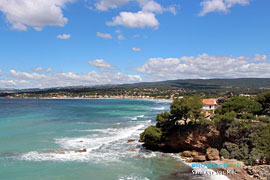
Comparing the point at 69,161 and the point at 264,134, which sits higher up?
the point at 264,134

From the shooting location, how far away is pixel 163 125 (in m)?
27.8

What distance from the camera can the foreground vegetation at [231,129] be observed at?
21367 mm

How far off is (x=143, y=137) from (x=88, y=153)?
711 cm

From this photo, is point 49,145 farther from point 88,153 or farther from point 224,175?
point 224,175

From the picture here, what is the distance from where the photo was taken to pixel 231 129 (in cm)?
2367

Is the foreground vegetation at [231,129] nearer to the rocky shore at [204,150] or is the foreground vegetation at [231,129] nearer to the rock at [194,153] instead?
the rocky shore at [204,150]

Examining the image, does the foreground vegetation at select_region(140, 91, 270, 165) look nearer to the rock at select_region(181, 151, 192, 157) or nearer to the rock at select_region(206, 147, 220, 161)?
the rock at select_region(206, 147, 220, 161)

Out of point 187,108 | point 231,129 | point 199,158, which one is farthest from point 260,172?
point 187,108

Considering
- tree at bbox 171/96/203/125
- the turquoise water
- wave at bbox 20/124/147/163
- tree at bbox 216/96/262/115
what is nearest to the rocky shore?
tree at bbox 171/96/203/125

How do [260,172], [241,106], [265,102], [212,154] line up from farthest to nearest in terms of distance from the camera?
[265,102] < [241,106] < [212,154] < [260,172]

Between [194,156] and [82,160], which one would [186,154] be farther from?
[82,160]

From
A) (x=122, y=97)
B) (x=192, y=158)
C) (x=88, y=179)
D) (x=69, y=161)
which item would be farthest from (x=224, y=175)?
(x=122, y=97)

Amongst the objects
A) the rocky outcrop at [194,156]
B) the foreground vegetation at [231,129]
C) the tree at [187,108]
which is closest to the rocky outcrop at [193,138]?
the foreground vegetation at [231,129]

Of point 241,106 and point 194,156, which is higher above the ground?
point 241,106
